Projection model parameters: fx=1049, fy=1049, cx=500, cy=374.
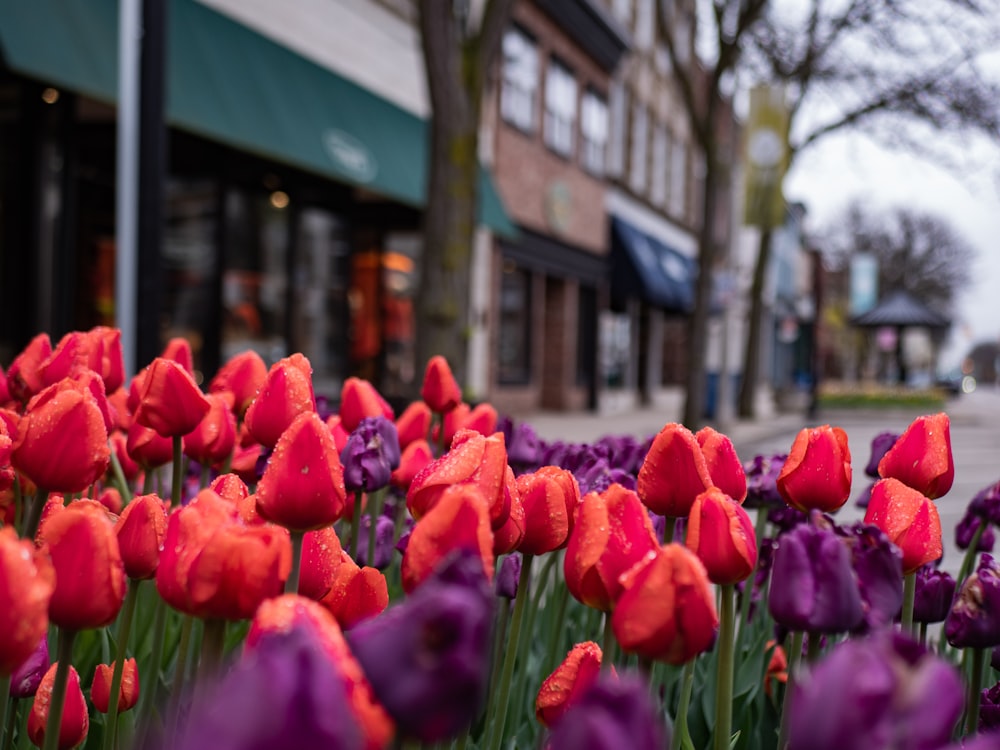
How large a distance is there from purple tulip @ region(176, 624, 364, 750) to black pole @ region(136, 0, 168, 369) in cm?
493

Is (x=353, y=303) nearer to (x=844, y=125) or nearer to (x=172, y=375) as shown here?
(x=844, y=125)

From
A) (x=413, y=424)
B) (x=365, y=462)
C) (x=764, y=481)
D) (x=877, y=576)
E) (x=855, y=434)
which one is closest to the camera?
(x=877, y=576)

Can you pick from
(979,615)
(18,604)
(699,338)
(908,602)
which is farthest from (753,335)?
(18,604)

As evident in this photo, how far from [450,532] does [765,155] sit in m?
16.8

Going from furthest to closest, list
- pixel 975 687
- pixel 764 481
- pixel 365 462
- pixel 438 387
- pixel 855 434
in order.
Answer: pixel 855 434 → pixel 438 387 → pixel 764 481 → pixel 365 462 → pixel 975 687

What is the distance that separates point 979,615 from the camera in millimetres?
1252

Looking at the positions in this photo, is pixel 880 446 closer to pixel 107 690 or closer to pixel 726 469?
pixel 726 469

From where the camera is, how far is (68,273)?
28.8ft

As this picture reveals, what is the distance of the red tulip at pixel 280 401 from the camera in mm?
1436

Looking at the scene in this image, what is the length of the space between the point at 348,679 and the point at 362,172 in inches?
449

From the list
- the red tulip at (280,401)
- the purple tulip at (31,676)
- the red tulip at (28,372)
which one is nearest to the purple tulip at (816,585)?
the red tulip at (280,401)

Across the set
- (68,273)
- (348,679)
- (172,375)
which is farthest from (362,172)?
(348,679)

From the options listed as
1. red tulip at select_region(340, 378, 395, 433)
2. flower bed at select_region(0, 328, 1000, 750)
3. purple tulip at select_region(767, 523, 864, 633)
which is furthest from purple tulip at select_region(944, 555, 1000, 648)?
red tulip at select_region(340, 378, 395, 433)

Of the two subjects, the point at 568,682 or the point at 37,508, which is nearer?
the point at 568,682
